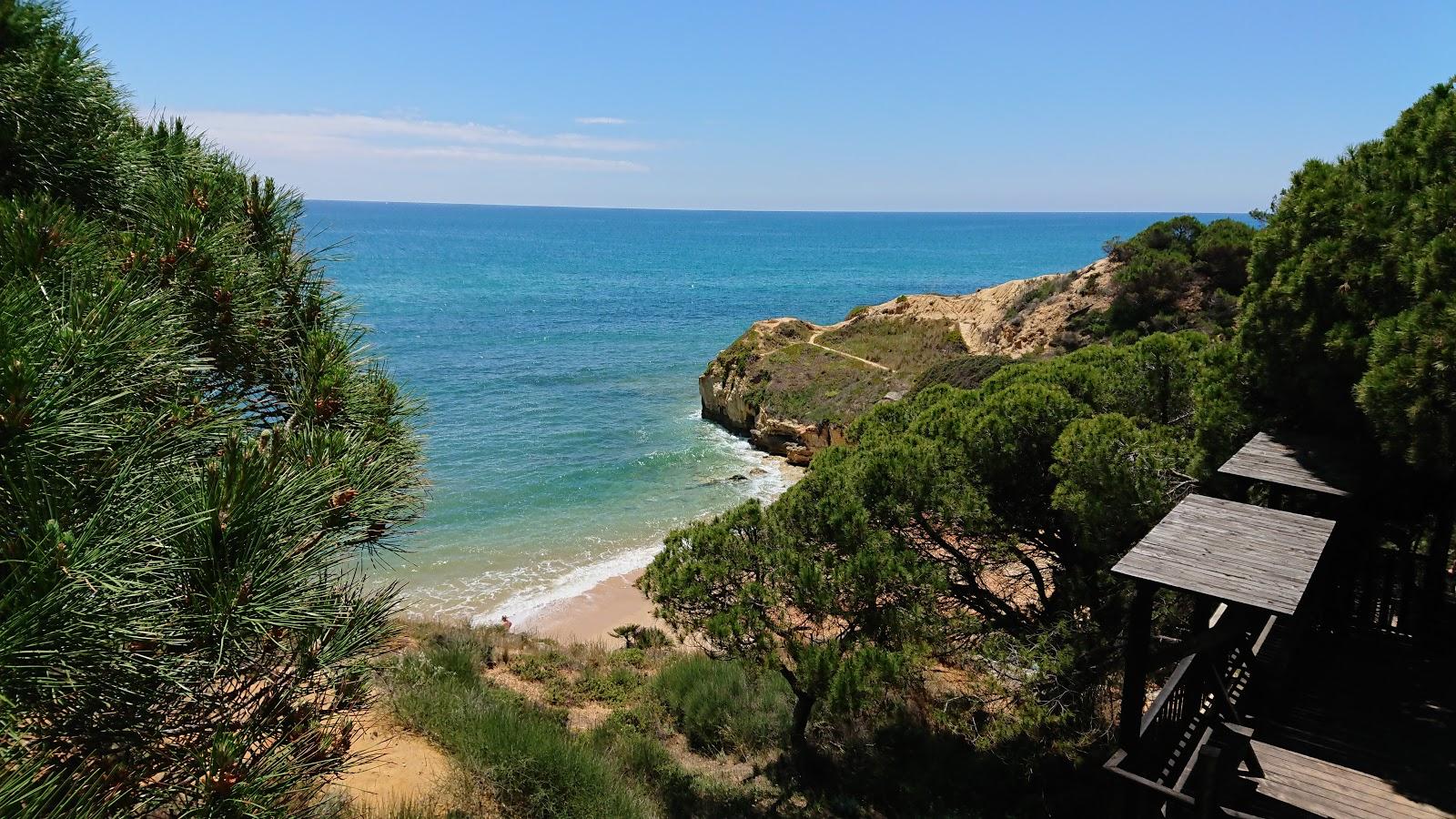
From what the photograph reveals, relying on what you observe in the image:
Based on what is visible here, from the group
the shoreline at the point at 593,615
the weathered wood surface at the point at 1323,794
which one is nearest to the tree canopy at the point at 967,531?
the weathered wood surface at the point at 1323,794

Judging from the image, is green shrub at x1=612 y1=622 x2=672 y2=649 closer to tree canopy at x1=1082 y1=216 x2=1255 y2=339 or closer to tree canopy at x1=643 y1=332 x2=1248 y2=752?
tree canopy at x1=643 y1=332 x2=1248 y2=752

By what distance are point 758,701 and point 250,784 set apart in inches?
403

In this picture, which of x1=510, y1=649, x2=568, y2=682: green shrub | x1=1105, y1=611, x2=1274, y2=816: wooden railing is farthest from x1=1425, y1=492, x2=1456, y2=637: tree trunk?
x1=510, y1=649, x2=568, y2=682: green shrub

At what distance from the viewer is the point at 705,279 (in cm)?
11019

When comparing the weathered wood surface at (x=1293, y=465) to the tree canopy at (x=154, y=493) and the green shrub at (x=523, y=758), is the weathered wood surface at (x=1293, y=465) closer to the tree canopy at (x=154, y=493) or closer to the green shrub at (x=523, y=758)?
the green shrub at (x=523, y=758)

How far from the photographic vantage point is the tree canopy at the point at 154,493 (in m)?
3.04

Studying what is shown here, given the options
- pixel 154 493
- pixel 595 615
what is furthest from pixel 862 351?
pixel 154 493

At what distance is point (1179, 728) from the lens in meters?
6.73

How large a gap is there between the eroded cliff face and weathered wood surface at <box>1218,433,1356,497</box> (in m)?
21.3

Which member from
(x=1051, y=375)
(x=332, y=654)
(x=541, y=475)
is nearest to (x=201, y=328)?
(x=332, y=654)

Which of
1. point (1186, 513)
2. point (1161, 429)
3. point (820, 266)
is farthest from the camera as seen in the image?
point (820, 266)

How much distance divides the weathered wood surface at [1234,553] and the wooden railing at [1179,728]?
0.78 meters

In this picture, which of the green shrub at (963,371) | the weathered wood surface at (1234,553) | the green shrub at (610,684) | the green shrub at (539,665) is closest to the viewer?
the weathered wood surface at (1234,553)

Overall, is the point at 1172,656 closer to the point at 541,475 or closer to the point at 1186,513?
the point at 1186,513
